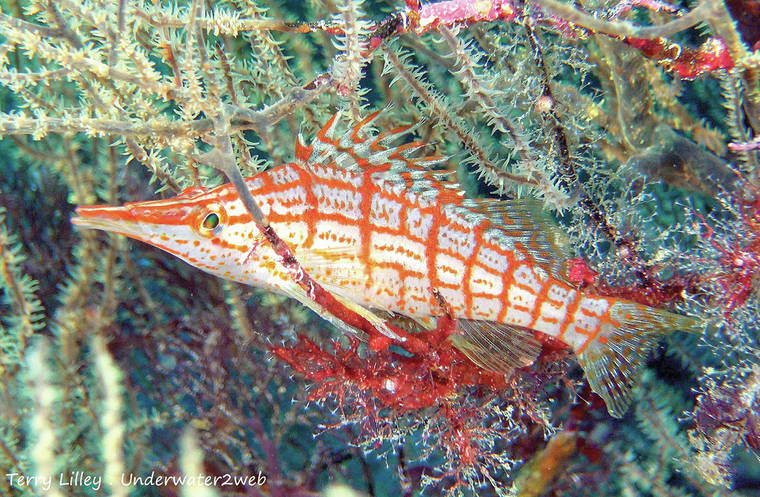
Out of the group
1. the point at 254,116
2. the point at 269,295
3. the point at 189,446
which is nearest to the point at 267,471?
the point at 189,446

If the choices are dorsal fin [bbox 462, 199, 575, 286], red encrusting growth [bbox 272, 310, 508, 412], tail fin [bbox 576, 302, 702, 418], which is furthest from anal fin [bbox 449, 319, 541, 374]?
dorsal fin [bbox 462, 199, 575, 286]

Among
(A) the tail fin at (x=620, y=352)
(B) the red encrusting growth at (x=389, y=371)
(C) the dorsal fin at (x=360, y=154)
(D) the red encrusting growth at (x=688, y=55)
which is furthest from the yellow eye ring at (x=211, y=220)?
(D) the red encrusting growth at (x=688, y=55)

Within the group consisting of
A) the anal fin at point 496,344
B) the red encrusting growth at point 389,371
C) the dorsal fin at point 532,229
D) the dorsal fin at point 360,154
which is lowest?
the red encrusting growth at point 389,371

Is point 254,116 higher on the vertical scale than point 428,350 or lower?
higher

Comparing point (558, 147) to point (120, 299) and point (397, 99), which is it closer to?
point (397, 99)

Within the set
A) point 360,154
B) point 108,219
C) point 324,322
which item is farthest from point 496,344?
point 108,219

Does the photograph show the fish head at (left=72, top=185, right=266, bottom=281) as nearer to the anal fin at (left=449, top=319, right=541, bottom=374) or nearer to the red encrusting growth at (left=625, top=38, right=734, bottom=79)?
the anal fin at (left=449, top=319, right=541, bottom=374)

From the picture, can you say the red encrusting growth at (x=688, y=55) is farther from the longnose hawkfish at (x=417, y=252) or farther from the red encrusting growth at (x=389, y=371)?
the red encrusting growth at (x=389, y=371)
